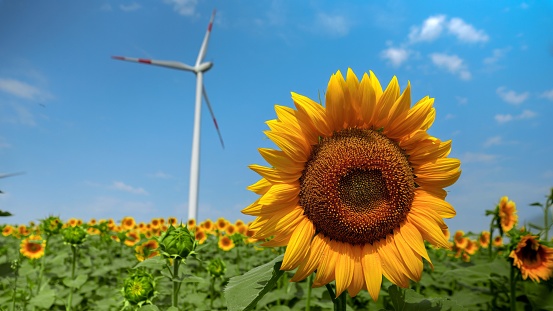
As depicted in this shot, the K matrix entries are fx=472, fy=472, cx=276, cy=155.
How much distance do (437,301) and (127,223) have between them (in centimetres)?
1050

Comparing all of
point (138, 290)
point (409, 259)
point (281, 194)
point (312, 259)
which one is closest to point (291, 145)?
point (281, 194)

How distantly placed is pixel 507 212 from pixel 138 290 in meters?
5.03

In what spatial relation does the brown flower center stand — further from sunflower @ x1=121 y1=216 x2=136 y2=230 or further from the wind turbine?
the wind turbine

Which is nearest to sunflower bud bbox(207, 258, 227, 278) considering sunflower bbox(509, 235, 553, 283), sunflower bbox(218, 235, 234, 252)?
sunflower bbox(509, 235, 553, 283)

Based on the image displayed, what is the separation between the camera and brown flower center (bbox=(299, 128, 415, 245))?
1938mm

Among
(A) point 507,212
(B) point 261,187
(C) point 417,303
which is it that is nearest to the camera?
(B) point 261,187

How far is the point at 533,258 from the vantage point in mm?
3730

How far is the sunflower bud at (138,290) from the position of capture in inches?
107

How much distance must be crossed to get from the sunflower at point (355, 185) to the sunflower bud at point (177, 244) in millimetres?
739

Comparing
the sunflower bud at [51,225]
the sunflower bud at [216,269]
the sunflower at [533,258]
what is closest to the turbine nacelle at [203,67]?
the sunflower bud at [51,225]

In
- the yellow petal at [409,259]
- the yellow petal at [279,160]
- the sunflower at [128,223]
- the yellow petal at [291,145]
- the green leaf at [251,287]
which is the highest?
the sunflower at [128,223]

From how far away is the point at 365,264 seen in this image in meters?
1.93

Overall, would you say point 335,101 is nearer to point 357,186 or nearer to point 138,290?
point 357,186

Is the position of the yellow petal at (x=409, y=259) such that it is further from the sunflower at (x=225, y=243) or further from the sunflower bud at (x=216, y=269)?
the sunflower at (x=225, y=243)
